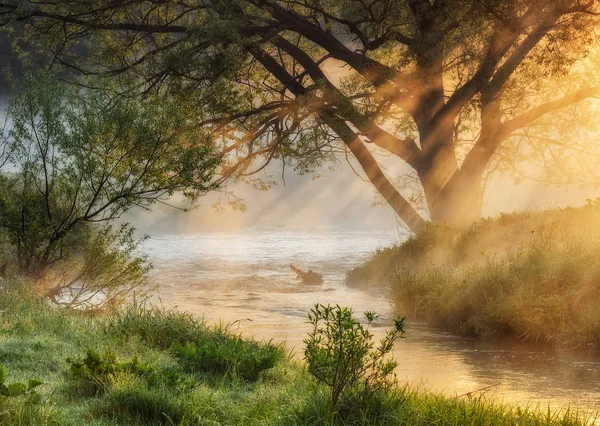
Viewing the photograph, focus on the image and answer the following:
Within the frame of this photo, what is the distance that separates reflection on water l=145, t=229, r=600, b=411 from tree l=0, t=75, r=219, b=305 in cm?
212

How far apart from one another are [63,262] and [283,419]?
7.58 meters

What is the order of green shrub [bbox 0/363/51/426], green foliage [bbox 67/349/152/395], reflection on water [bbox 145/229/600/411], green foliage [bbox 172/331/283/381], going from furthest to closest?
reflection on water [bbox 145/229/600/411] → green foliage [bbox 172/331/283/381] → green foliage [bbox 67/349/152/395] → green shrub [bbox 0/363/51/426]

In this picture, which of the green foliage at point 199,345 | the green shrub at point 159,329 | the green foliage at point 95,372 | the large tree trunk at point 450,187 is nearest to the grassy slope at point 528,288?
the large tree trunk at point 450,187

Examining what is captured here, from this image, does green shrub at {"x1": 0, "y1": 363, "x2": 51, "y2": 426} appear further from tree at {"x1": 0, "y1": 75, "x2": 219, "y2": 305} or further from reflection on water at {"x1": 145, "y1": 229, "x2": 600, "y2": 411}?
tree at {"x1": 0, "y1": 75, "x2": 219, "y2": 305}

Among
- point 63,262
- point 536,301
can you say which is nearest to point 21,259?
point 63,262

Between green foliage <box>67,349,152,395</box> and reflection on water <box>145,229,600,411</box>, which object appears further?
reflection on water <box>145,229,600,411</box>

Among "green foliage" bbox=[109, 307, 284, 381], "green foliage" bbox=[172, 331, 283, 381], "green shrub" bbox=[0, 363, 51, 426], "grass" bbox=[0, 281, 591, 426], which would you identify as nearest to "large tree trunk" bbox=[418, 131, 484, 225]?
"green foliage" bbox=[109, 307, 284, 381]

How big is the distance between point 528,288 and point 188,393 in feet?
25.9

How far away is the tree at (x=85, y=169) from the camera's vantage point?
11.4 metres

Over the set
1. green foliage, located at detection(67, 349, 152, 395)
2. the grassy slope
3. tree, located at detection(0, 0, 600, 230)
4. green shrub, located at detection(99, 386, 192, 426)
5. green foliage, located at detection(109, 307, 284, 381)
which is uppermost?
tree, located at detection(0, 0, 600, 230)

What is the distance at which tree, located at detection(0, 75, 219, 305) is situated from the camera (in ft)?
37.5

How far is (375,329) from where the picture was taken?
42.0 feet

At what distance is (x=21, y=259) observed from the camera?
40.0 feet

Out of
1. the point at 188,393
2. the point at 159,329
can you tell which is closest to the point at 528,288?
the point at 159,329
